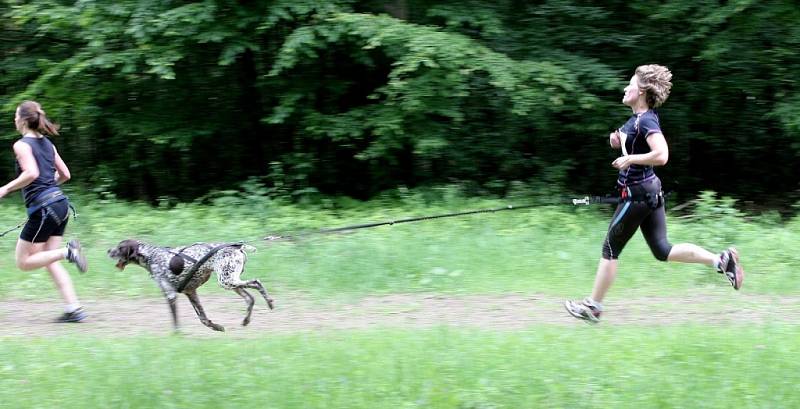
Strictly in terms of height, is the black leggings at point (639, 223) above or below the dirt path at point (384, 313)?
above

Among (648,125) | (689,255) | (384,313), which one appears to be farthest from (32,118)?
(689,255)

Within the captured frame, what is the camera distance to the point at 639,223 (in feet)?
21.6

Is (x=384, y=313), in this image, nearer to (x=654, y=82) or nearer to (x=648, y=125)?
(x=648, y=125)

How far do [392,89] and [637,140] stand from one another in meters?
6.66

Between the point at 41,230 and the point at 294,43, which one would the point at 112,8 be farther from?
the point at 41,230

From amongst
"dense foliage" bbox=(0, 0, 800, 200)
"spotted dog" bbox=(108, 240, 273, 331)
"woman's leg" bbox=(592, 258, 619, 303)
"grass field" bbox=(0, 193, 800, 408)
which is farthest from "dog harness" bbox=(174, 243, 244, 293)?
"dense foliage" bbox=(0, 0, 800, 200)

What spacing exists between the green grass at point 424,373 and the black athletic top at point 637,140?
1.17 metres

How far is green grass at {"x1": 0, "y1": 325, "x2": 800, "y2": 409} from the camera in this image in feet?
16.8

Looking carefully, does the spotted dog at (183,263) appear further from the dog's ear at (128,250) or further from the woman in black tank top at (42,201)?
the woman in black tank top at (42,201)

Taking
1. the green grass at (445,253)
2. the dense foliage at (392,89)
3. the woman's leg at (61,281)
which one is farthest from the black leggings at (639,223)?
the dense foliage at (392,89)

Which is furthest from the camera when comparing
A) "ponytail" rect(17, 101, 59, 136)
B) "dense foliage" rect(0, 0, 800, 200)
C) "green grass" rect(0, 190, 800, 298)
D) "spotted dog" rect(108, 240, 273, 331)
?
"dense foliage" rect(0, 0, 800, 200)

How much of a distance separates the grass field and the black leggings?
0.61 m

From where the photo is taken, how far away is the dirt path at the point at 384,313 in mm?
7145

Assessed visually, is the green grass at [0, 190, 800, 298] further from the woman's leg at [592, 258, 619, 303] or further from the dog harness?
the dog harness
